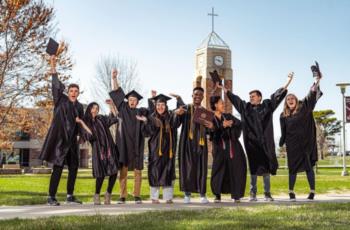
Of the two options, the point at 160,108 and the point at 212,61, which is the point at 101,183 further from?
the point at 212,61

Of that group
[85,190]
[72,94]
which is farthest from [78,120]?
[85,190]

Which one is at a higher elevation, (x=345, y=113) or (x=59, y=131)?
(x=345, y=113)

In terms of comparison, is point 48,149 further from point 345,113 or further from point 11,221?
point 345,113

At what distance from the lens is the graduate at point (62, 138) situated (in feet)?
26.6

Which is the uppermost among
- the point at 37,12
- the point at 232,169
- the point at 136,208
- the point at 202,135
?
the point at 37,12

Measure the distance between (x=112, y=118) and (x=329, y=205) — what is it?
386 cm

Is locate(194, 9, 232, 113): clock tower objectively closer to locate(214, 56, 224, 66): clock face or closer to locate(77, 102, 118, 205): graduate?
locate(214, 56, 224, 66): clock face

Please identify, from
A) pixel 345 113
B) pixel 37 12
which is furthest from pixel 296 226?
pixel 345 113

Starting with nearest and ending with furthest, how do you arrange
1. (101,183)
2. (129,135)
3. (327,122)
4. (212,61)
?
(101,183) < (129,135) < (212,61) < (327,122)

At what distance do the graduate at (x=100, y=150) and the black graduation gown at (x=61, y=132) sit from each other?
0.18m

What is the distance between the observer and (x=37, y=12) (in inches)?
697

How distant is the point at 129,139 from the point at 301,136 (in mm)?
3175

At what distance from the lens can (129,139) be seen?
8688mm

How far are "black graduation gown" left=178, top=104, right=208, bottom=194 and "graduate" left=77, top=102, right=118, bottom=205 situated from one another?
45.6 inches
